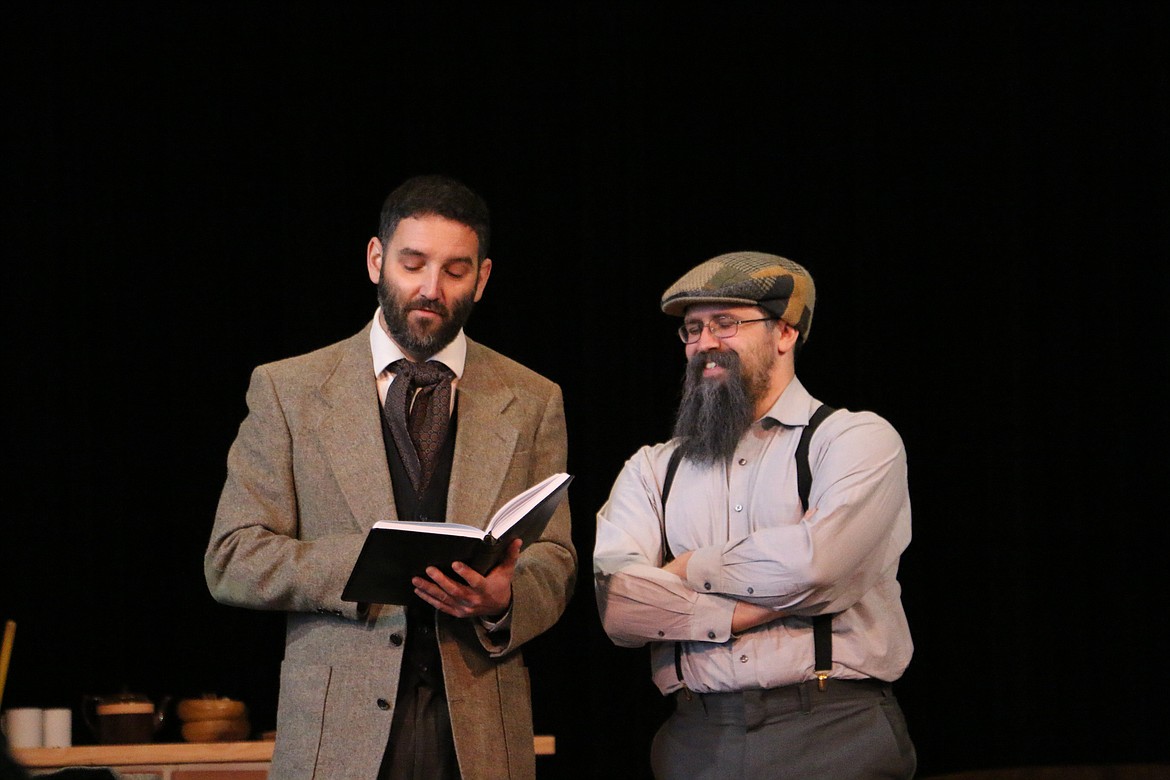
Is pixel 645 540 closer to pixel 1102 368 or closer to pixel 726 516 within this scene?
pixel 726 516

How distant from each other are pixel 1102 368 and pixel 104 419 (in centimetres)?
315

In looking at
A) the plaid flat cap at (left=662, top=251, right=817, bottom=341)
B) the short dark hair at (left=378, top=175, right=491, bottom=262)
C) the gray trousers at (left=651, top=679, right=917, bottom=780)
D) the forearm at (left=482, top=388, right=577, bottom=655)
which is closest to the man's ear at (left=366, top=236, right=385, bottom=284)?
the short dark hair at (left=378, top=175, right=491, bottom=262)

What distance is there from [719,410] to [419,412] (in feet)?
2.07

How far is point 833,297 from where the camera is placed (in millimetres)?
4973

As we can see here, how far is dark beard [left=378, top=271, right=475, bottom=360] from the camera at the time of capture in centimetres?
288

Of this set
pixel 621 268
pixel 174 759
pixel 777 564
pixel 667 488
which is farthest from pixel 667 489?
pixel 621 268

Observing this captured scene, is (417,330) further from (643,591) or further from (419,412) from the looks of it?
(643,591)

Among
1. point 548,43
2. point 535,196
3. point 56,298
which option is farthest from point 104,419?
point 548,43

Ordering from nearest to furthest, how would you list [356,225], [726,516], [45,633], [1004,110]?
[726,516] < [45,633] < [356,225] < [1004,110]

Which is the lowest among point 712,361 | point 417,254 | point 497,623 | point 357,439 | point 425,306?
point 497,623

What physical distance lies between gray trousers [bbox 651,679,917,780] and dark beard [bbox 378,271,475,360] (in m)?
0.87

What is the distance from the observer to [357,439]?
2803mm

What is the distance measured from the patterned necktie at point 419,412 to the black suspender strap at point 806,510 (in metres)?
0.55

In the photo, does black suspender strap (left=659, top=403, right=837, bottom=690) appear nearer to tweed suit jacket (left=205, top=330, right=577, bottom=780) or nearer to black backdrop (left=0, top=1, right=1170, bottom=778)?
tweed suit jacket (left=205, top=330, right=577, bottom=780)
